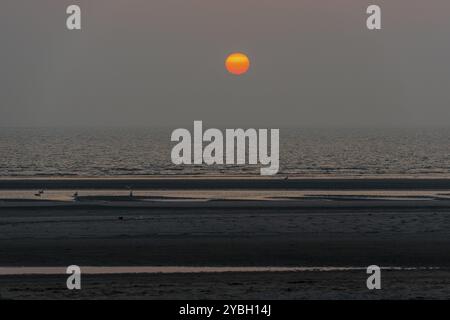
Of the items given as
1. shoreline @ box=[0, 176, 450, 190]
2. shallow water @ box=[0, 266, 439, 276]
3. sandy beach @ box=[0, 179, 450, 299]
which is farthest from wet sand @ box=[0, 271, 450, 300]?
shoreline @ box=[0, 176, 450, 190]

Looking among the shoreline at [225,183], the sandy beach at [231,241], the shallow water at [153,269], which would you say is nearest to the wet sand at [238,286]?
the sandy beach at [231,241]

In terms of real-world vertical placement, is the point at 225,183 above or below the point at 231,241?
above

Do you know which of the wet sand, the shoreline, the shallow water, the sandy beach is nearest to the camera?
the wet sand

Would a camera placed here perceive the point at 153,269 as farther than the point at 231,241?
No

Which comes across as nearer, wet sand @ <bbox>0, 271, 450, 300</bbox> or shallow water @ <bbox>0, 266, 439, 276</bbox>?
wet sand @ <bbox>0, 271, 450, 300</bbox>

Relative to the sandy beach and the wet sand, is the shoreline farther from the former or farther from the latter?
the wet sand

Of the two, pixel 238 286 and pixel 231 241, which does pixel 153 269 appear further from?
pixel 231 241

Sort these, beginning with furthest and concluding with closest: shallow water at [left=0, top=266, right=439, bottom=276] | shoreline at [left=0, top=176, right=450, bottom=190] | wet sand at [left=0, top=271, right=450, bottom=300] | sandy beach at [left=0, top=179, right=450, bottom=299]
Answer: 1. shoreline at [left=0, top=176, right=450, bottom=190]
2. shallow water at [left=0, top=266, right=439, bottom=276]
3. sandy beach at [left=0, top=179, right=450, bottom=299]
4. wet sand at [left=0, top=271, right=450, bottom=300]

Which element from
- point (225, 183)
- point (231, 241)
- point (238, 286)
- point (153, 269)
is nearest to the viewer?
point (238, 286)

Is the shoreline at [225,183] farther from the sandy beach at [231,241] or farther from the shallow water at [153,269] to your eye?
the shallow water at [153,269]

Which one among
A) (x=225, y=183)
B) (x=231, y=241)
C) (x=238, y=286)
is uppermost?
(x=225, y=183)

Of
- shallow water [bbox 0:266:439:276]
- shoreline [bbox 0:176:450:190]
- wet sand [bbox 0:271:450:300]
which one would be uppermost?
shoreline [bbox 0:176:450:190]

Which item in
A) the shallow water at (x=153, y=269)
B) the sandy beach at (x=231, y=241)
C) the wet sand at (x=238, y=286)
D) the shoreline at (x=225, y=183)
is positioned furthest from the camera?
the shoreline at (x=225, y=183)

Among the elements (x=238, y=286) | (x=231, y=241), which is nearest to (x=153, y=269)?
(x=238, y=286)
